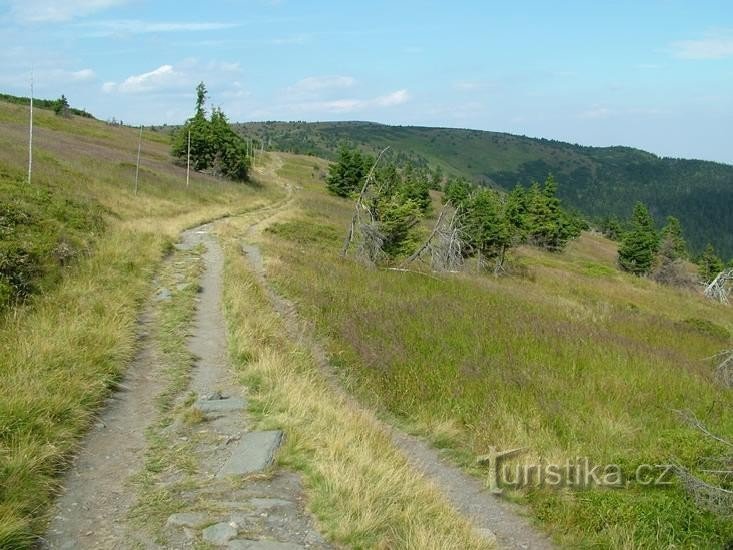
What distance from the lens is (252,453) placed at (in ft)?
16.7

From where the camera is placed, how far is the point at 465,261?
86.8 ft

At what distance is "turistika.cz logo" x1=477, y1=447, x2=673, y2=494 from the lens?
591 centimetres

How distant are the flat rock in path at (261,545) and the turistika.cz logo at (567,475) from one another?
8.40 feet

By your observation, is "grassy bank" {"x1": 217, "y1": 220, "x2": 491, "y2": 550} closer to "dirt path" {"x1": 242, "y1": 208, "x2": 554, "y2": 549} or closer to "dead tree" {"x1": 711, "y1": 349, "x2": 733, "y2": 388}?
"dirt path" {"x1": 242, "y1": 208, "x2": 554, "y2": 549}

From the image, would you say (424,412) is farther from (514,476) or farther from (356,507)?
(356,507)

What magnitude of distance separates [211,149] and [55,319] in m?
47.5

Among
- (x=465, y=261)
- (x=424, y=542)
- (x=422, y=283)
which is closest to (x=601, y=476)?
(x=424, y=542)

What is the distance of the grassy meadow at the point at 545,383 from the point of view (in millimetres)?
5457

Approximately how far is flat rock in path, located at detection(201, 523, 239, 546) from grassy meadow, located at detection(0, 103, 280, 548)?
3.23 feet

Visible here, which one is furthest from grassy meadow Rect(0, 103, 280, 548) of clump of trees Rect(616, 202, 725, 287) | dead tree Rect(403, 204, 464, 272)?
clump of trees Rect(616, 202, 725, 287)

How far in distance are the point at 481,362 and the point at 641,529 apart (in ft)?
14.1

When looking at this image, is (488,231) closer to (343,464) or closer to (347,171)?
(343,464)

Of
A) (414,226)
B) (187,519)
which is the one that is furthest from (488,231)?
(187,519)

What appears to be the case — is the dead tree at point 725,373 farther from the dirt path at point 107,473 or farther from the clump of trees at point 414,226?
the clump of trees at point 414,226
